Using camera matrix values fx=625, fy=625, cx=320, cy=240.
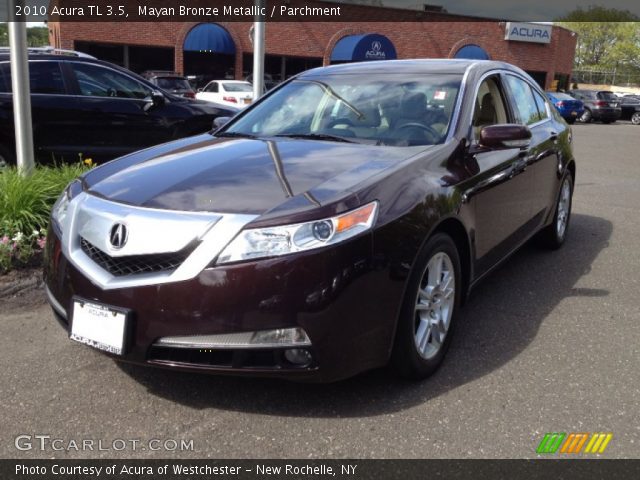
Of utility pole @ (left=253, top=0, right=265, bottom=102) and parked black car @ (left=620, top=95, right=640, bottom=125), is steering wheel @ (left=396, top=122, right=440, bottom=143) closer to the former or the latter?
utility pole @ (left=253, top=0, right=265, bottom=102)

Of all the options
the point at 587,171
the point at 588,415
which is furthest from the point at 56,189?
the point at 587,171

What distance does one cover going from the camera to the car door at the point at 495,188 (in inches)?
141

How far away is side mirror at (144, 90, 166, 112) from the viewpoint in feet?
25.7

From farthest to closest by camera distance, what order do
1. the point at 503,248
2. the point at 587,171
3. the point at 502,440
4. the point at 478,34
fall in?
1. the point at 478,34
2. the point at 587,171
3. the point at 503,248
4. the point at 502,440

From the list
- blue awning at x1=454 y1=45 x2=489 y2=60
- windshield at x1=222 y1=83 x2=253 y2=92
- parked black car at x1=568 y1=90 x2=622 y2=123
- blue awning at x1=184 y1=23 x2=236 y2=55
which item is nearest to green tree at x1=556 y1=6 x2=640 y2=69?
blue awning at x1=454 y1=45 x2=489 y2=60

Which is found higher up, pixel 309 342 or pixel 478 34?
pixel 478 34

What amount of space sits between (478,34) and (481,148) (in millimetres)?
37648

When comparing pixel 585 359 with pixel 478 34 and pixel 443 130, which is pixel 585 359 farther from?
pixel 478 34

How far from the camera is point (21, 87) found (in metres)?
5.57

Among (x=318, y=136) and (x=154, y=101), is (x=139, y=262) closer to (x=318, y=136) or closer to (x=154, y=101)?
(x=318, y=136)

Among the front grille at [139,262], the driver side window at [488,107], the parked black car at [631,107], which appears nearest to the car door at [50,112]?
the front grille at [139,262]

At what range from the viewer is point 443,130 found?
3.56 m

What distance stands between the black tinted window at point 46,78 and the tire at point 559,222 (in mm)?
5763

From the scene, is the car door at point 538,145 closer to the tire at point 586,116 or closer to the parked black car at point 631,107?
the tire at point 586,116
